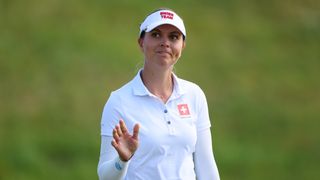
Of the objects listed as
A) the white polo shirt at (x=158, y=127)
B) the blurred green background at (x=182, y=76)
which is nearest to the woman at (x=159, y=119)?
the white polo shirt at (x=158, y=127)

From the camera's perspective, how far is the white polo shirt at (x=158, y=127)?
14.5 feet

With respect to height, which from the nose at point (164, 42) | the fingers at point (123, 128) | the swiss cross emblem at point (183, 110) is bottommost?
the fingers at point (123, 128)

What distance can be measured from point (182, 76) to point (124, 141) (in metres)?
9.45

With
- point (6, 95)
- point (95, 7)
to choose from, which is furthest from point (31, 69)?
point (95, 7)

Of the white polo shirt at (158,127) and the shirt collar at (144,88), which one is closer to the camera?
the white polo shirt at (158,127)

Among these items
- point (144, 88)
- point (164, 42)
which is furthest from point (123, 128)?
point (164, 42)

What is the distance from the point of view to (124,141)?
4.28 meters

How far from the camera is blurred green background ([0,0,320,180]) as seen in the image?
12547mm

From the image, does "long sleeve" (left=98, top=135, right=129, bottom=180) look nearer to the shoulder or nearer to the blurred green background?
the shoulder

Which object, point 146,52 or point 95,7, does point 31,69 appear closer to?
point 95,7

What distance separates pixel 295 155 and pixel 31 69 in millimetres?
3800

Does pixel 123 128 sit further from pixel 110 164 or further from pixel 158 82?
pixel 158 82

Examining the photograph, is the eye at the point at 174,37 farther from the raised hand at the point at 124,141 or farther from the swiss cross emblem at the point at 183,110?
the raised hand at the point at 124,141

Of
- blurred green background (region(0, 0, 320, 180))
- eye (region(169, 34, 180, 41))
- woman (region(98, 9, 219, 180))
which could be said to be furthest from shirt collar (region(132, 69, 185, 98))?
blurred green background (region(0, 0, 320, 180))
